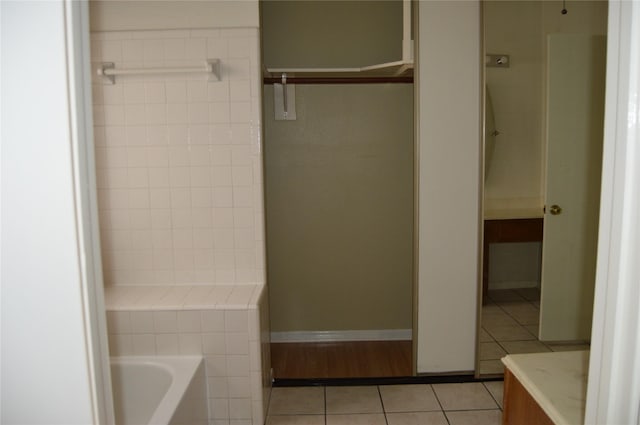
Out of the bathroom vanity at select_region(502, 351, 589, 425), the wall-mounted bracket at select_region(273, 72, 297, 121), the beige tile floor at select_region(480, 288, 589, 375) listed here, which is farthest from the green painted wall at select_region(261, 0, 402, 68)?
the bathroom vanity at select_region(502, 351, 589, 425)

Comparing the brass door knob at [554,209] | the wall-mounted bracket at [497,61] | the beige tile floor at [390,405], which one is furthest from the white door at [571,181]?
the beige tile floor at [390,405]

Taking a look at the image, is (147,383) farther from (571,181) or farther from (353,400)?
(571,181)

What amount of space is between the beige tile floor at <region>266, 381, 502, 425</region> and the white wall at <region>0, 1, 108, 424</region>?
1997 mm

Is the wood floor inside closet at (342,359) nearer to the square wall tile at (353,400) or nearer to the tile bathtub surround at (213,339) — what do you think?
the square wall tile at (353,400)

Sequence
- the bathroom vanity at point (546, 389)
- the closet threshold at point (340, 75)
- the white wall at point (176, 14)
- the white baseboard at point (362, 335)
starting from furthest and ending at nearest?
the white baseboard at point (362, 335) < the closet threshold at point (340, 75) < the white wall at point (176, 14) < the bathroom vanity at point (546, 389)

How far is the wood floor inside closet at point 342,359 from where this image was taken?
2.79 m

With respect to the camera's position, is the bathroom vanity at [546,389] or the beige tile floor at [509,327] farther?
the beige tile floor at [509,327]

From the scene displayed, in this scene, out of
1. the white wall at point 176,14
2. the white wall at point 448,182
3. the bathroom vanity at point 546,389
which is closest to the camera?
the bathroom vanity at point 546,389

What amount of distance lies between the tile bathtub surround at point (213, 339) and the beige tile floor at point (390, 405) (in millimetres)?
288

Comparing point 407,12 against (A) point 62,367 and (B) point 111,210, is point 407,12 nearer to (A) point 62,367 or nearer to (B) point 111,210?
(B) point 111,210

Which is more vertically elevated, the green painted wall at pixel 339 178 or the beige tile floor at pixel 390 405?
the green painted wall at pixel 339 178

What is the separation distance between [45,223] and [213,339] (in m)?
1.77

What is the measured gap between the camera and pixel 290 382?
106 inches

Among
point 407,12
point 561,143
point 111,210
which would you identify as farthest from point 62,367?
point 561,143
